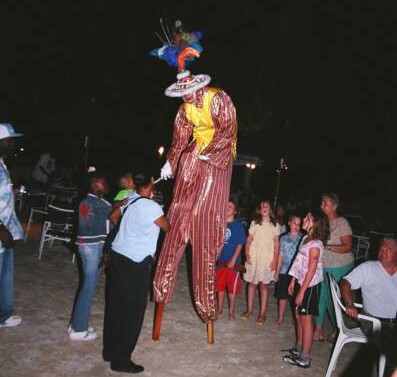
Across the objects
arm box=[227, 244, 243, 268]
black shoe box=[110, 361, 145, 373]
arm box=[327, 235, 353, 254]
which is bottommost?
black shoe box=[110, 361, 145, 373]

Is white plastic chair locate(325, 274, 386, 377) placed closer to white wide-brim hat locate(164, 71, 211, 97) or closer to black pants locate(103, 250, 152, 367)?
black pants locate(103, 250, 152, 367)

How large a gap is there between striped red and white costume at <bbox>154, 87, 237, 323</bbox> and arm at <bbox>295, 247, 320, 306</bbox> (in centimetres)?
89

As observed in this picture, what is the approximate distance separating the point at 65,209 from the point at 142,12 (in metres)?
7.68

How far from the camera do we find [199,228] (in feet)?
14.2

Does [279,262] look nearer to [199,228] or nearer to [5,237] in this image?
[199,228]

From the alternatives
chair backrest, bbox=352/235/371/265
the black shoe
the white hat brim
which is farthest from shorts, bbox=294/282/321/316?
chair backrest, bbox=352/235/371/265

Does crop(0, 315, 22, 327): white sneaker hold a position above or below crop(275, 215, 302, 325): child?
below

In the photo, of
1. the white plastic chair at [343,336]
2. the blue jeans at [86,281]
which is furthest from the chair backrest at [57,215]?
the white plastic chair at [343,336]

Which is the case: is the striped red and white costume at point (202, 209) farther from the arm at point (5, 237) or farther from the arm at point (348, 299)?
the arm at point (5, 237)

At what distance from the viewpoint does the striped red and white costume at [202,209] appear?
425 cm

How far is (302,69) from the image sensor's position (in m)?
13.8

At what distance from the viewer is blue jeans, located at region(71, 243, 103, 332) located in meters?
3.96

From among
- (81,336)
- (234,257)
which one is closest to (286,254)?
(234,257)

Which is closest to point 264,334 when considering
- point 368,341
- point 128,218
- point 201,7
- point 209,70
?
point 368,341
